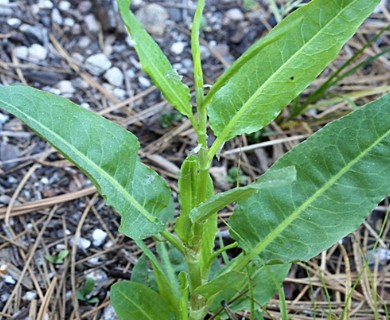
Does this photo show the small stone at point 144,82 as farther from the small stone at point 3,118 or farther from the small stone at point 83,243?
the small stone at point 83,243

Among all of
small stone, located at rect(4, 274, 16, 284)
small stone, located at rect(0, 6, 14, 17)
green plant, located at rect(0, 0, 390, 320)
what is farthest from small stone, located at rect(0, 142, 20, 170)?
green plant, located at rect(0, 0, 390, 320)

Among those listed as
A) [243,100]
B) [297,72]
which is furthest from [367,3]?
[243,100]

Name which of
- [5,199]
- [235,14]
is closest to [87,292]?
[5,199]

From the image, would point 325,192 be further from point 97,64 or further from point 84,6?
point 84,6

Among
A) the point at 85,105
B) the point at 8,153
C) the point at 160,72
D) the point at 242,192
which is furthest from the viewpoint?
the point at 85,105

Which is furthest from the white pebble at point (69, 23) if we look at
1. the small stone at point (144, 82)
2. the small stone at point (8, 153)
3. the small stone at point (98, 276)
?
the small stone at point (98, 276)

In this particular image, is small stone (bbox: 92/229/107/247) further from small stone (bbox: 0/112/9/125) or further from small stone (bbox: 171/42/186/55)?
small stone (bbox: 171/42/186/55)
